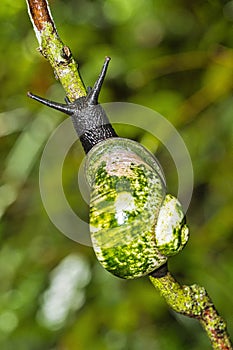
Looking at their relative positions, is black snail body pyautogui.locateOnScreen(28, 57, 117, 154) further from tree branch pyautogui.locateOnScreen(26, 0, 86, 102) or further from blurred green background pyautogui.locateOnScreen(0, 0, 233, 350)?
blurred green background pyautogui.locateOnScreen(0, 0, 233, 350)

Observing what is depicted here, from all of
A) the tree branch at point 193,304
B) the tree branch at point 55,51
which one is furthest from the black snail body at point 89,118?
the tree branch at point 193,304

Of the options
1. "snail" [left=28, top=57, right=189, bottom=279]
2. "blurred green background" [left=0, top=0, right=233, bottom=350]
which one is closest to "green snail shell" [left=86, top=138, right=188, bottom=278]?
"snail" [left=28, top=57, right=189, bottom=279]

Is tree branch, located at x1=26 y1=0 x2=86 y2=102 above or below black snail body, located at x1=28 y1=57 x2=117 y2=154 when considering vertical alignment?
above

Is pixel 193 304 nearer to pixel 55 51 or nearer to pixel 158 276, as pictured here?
pixel 158 276

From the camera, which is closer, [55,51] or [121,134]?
[55,51]

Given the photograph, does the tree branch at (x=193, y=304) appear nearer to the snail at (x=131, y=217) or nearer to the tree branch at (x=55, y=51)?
the snail at (x=131, y=217)

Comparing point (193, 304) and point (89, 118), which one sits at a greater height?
point (89, 118)

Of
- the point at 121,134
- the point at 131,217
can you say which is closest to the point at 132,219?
the point at 131,217
